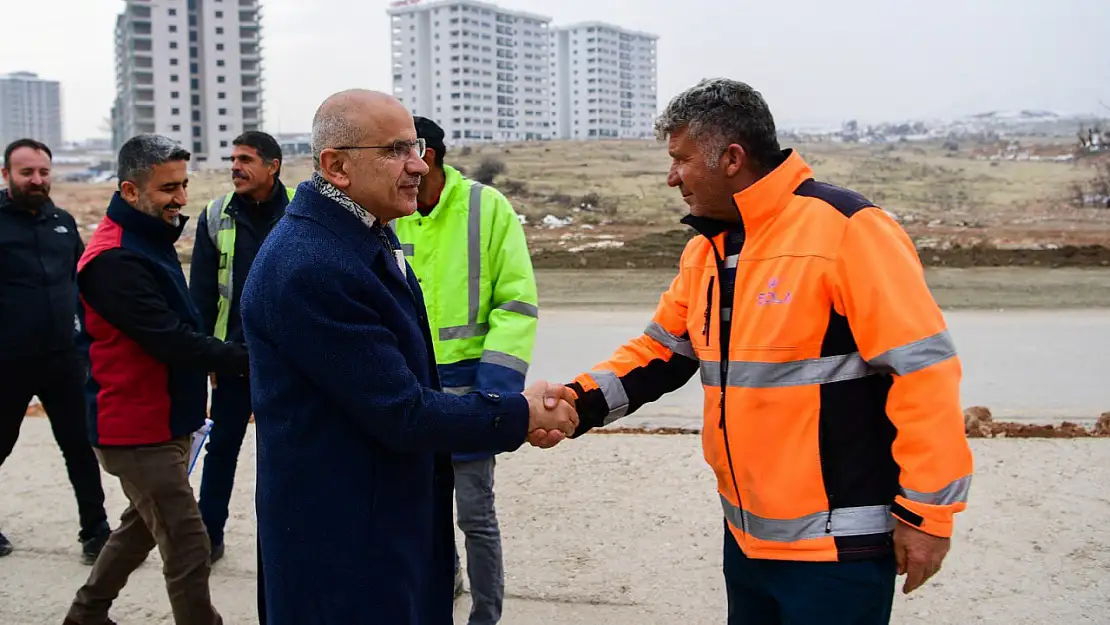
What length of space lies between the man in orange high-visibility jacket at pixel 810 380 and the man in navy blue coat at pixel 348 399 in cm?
73

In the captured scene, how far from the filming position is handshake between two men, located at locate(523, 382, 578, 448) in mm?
2949

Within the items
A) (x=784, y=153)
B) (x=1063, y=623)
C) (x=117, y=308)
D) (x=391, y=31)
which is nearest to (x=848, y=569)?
(x=784, y=153)

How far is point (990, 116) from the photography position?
170875 millimetres

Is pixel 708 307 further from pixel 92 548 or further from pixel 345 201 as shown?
pixel 92 548

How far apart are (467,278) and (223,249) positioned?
1855 mm

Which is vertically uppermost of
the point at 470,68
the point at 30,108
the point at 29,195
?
the point at 30,108

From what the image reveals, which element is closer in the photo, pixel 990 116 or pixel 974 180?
pixel 974 180

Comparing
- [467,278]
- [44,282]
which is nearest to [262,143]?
[44,282]

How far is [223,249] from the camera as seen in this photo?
5.51 metres

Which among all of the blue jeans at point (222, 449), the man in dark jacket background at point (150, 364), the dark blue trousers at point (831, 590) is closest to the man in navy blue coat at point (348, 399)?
the dark blue trousers at point (831, 590)

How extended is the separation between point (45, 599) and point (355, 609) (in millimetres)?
3233

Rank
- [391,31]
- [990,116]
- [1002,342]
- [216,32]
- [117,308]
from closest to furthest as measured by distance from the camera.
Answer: [117,308]
[1002,342]
[216,32]
[391,31]
[990,116]

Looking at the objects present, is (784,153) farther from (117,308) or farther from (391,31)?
(391,31)

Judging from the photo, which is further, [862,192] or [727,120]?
[862,192]
